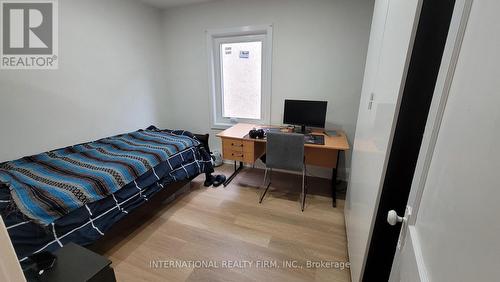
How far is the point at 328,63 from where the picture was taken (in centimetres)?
280

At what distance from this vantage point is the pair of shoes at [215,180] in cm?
295

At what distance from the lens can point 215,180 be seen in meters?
3.01

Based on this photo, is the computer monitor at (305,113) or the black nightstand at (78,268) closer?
the black nightstand at (78,268)

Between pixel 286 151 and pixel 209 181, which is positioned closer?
pixel 286 151

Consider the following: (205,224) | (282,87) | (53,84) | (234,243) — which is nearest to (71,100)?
(53,84)

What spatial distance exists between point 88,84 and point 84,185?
155 cm

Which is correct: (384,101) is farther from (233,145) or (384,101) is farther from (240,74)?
(240,74)

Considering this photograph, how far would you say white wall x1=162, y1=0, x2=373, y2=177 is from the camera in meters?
2.64

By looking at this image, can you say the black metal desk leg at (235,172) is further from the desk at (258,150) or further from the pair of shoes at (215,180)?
the desk at (258,150)

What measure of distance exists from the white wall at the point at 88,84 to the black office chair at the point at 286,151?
7.17ft

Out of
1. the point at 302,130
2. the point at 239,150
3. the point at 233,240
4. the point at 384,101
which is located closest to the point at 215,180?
the point at 239,150

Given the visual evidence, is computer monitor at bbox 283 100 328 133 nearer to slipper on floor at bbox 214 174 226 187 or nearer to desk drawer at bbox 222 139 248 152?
desk drawer at bbox 222 139 248 152

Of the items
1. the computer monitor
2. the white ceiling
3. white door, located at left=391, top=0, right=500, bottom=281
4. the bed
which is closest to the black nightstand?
the bed

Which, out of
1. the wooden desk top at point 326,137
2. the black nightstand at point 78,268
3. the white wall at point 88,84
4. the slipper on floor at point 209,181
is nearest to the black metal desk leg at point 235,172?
the slipper on floor at point 209,181
